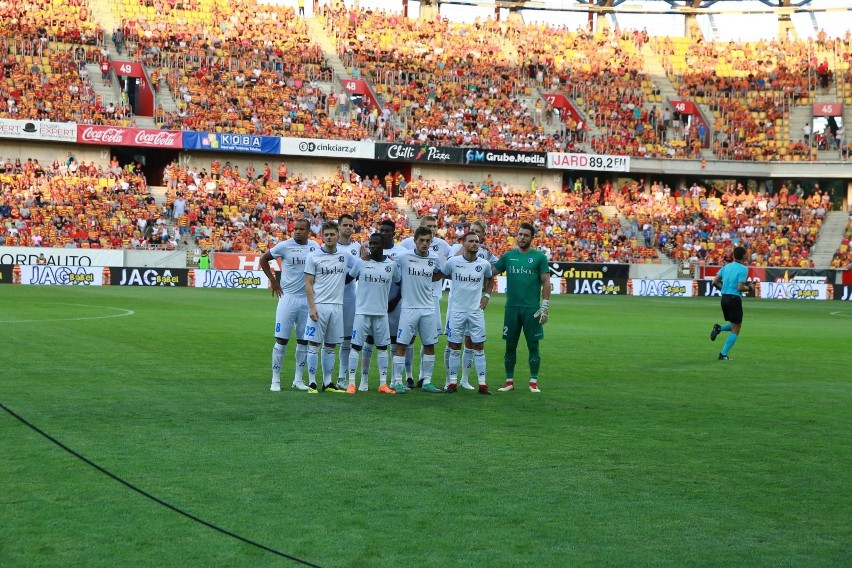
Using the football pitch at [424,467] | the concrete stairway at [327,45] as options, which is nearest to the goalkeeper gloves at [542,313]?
the football pitch at [424,467]

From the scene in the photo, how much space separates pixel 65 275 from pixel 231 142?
12470mm

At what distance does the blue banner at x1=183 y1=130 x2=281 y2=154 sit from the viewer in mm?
55469

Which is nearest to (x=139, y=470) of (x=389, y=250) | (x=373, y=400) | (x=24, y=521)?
(x=24, y=521)

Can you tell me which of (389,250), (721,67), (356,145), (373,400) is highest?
(721,67)

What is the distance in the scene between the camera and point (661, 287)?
54125 mm

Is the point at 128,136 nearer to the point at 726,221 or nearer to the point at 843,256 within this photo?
the point at 726,221

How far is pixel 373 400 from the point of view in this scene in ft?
45.3

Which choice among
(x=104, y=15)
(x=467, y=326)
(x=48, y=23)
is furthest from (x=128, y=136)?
(x=467, y=326)

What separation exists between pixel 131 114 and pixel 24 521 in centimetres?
5042

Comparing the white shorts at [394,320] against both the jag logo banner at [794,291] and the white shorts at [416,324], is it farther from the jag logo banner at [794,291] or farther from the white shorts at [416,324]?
the jag logo banner at [794,291]

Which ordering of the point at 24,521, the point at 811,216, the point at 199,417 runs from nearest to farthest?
the point at 24,521 → the point at 199,417 → the point at 811,216

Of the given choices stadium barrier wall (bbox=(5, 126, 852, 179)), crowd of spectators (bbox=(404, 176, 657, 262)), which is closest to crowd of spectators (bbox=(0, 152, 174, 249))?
stadium barrier wall (bbox=(5, 126, 852, 179))

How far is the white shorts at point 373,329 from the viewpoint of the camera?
14.6m

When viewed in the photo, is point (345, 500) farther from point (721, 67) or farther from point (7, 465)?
point (721, 67)
